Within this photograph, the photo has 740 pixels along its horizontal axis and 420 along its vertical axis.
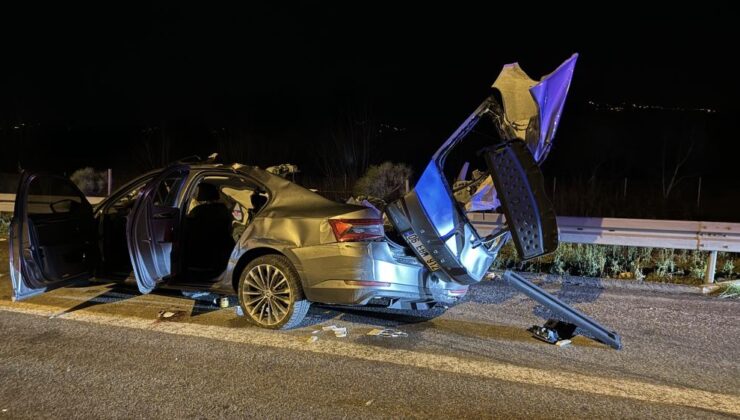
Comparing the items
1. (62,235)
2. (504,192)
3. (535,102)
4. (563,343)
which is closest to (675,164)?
(563,343)

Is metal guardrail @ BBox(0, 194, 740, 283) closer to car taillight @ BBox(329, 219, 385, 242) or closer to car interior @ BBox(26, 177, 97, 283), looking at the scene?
car taillight @ BBox(329, 219, 385, 242)

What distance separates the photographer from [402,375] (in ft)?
14.0

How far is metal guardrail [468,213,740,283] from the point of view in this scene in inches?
295

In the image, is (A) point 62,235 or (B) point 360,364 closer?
(B) point 360,364

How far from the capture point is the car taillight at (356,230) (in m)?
4.91

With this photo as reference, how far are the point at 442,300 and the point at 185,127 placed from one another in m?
43.6

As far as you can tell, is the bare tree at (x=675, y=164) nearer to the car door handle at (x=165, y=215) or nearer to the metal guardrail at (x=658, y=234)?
the metal guardrail at (x=658, y=234)

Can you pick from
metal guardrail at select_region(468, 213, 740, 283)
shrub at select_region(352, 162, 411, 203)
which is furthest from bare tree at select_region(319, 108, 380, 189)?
metal guardrail at select_region(468, 213, 740, 283)

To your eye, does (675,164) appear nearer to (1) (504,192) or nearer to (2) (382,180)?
(2) (382,180)

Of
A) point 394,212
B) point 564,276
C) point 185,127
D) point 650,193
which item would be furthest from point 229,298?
point 185,127

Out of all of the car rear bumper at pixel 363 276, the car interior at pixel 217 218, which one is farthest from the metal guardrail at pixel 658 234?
the car interior at pixel 217 218

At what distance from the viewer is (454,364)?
451cm

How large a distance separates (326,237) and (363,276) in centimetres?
47

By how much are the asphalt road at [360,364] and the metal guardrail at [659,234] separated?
141cm
